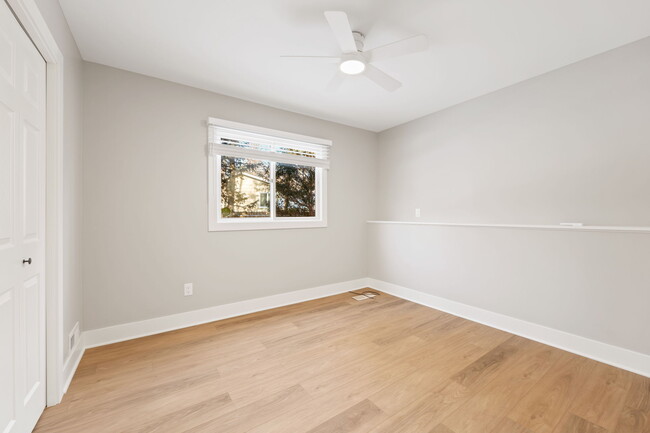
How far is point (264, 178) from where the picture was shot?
3383 millimetres

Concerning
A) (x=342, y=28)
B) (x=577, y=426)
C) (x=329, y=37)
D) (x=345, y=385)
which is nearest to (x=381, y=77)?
(x=329, y=37)

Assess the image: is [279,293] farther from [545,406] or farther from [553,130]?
[553,130]

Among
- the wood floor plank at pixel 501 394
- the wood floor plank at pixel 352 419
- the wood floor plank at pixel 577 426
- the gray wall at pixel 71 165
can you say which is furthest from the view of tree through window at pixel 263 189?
the wood floor plank at pixel 577 426

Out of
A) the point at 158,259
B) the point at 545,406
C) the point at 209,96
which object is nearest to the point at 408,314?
the point at 545,406

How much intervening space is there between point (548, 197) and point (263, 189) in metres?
2.97

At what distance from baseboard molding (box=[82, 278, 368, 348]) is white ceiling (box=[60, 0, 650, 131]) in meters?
2.33

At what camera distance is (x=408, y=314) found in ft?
10.2

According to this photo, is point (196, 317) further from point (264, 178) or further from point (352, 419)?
point (352, 419)

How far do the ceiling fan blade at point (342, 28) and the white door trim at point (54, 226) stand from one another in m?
1.58

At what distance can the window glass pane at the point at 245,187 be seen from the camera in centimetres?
310

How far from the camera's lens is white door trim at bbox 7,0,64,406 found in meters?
1.58

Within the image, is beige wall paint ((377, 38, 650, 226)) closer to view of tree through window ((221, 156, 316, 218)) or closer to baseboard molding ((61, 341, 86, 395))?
view of tree through window ((221, 156, 316, 218))

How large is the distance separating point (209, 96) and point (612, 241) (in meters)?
3.84

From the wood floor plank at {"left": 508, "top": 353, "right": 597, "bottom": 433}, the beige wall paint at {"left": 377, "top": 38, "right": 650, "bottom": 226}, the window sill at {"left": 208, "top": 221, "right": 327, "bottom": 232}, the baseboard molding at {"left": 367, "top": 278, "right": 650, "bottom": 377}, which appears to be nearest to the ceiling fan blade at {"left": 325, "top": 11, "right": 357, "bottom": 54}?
the beige wall paint at {"left": 377, "top": 38, "right": 650, "bottom": 226}
